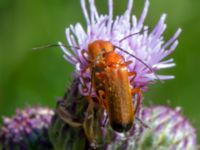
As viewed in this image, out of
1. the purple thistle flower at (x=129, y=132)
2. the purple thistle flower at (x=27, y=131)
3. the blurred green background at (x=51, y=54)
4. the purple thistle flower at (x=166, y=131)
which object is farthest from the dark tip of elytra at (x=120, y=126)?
the blurred green background at (x=51, y=54)

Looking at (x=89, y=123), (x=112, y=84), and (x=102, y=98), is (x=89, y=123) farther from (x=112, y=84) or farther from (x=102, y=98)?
(x=112, y=84)

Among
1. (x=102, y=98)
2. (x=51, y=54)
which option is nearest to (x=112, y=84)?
(x=102, y=98)

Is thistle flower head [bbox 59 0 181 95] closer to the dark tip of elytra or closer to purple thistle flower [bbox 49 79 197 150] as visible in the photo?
purple thistle flower [bbox 49 79 197 150]

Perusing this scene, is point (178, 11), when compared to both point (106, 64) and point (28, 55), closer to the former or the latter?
point (28, 55)

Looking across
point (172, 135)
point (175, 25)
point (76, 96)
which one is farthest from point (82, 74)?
point (175, 25)

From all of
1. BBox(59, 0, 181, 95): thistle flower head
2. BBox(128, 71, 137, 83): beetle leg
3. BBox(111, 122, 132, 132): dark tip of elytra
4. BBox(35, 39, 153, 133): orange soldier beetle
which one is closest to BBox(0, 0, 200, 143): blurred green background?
BBox(59, 0, 181, 95): thistle flower head

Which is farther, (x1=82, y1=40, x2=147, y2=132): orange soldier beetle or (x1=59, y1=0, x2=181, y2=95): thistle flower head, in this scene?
(x1=59, y1=0, x2=181, y2=95): thistle flower head

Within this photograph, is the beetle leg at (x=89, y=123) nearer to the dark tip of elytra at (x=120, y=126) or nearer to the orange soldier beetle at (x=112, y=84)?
the orange soldier beetle at (x=112, y=84)
